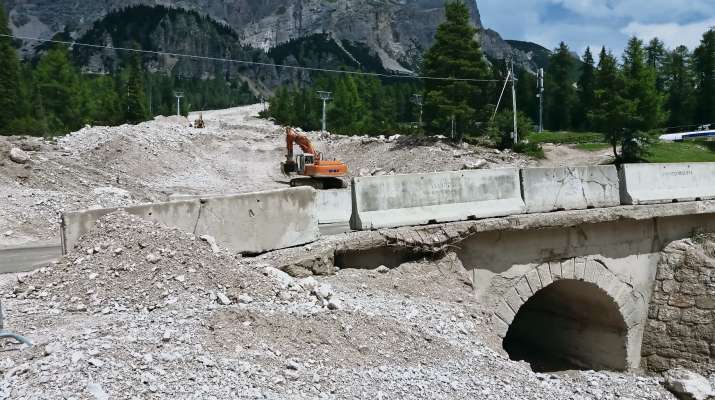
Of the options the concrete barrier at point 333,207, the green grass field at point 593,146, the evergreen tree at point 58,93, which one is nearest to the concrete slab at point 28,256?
the concrete barrier at point 333,207

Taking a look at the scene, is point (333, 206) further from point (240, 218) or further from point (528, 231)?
point (528, 231)

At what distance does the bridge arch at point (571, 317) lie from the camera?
10.2 meters

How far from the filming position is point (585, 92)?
61.2m

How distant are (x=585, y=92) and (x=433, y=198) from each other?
5720cm

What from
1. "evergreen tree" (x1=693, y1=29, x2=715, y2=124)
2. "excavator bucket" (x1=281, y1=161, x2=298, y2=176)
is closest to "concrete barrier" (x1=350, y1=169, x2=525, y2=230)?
"excavator bucket" (x1=281, y1=161, x2=298, y2=176)

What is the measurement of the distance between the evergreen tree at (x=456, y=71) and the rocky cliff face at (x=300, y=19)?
12453 centimetres

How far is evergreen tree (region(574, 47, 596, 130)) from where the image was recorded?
2341 inches

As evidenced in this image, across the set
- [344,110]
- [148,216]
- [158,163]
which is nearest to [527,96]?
[344,110]

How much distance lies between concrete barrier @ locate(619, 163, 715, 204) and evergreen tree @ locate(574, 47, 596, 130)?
160 feet

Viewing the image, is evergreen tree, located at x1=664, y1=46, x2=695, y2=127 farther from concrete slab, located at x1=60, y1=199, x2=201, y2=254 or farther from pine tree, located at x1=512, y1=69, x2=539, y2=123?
concrete slab, located at x1=60, y1=199, x2=201, y2=254

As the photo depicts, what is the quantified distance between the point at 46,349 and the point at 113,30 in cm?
16154

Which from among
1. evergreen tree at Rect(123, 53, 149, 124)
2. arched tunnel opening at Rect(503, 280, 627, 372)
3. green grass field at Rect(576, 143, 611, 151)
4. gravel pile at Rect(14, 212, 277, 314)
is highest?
evergreen tree at Rect(123, 53, 149, 124)

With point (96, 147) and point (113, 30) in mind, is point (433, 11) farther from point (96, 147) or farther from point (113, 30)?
point (96, 147)

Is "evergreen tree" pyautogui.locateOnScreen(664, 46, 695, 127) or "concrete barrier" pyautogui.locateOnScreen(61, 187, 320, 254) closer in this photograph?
"concrete barrier" pyautogui.locateOnScreen(61, 187, 320, 254)
